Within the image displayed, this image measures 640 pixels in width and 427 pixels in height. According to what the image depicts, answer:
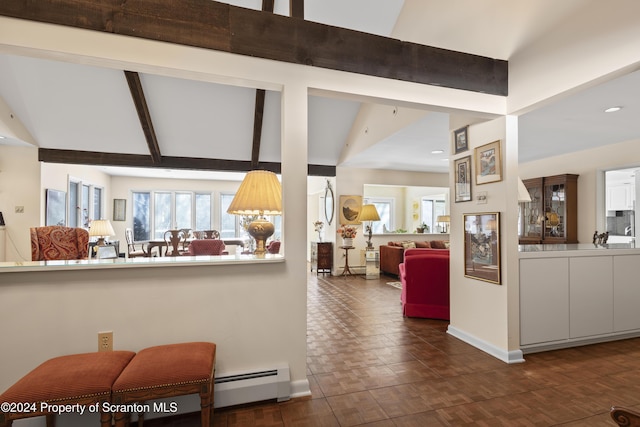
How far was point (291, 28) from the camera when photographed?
88.1 inches

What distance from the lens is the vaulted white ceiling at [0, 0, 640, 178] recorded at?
9.22 feet

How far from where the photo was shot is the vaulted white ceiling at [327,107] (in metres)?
2.81

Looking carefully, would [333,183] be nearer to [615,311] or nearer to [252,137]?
[252,137]

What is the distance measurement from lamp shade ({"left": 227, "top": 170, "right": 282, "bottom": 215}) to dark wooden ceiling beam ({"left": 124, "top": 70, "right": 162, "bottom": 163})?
3.25 m

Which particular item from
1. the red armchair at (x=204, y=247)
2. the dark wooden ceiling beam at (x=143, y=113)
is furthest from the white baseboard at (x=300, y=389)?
the dark wooden ceiling beam at (x=143, y=113)

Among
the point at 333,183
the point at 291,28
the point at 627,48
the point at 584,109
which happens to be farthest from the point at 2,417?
the point at 333,183

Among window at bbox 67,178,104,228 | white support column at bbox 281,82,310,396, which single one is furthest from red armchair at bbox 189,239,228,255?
white support column at bbox 281,82,310,396

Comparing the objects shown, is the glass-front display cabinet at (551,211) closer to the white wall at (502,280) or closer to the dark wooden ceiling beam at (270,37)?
the white wall at (502,280)

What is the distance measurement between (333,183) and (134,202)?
6.42 metres

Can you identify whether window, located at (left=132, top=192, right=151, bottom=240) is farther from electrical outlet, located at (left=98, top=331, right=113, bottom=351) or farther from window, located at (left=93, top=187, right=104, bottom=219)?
electrical outlet, located at (left=98, top=331, right=113, bottom=351)

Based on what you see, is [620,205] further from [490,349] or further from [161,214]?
[161,214]

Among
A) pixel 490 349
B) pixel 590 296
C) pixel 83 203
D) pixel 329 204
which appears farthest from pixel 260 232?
pixel 83 203

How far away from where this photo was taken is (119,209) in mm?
9211

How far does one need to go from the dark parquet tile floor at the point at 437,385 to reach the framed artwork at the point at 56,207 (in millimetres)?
5431
